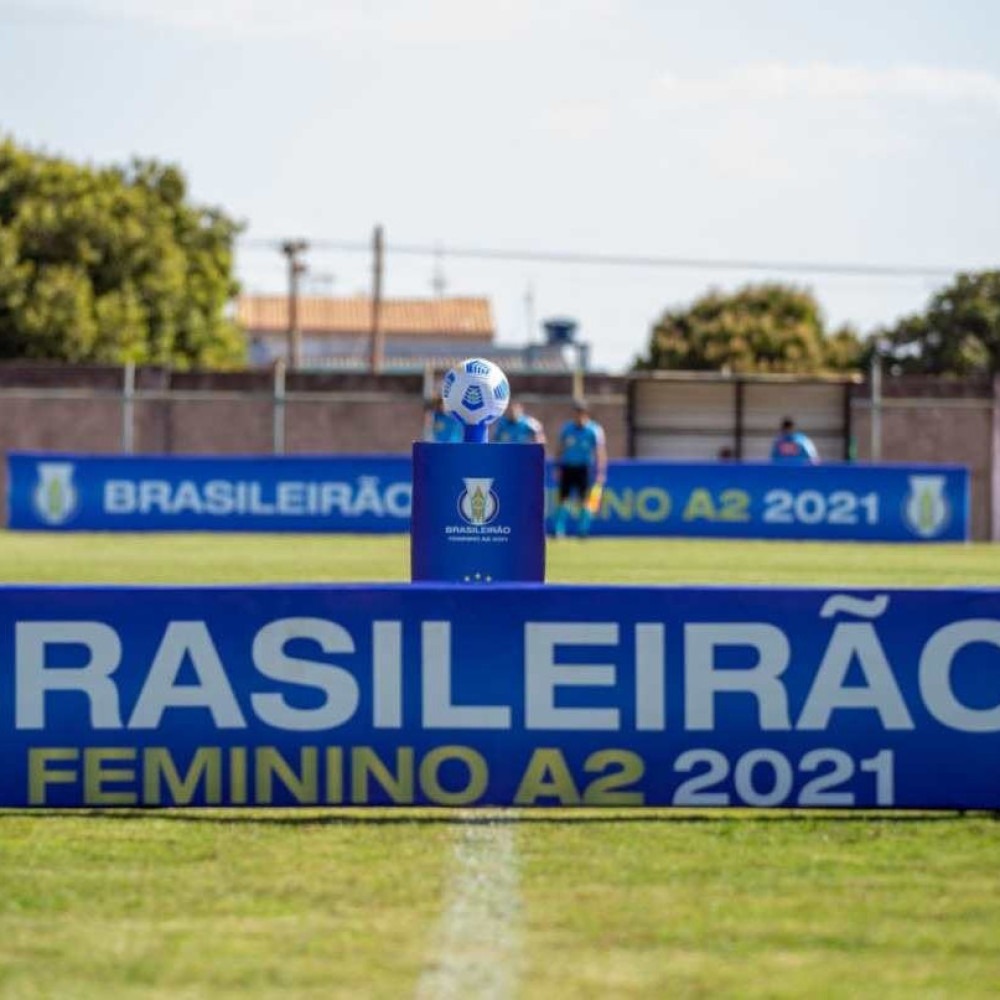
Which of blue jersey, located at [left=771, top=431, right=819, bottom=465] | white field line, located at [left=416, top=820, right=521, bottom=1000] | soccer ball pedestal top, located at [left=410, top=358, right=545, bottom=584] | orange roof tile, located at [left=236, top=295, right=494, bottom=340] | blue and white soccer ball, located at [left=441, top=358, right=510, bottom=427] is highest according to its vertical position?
orange roof tile, located at [left=236, top=295, right=494, bottom=340]

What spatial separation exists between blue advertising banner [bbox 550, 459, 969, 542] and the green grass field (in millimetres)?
25574

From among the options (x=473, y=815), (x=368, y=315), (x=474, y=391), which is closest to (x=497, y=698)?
(x=473, y=815)

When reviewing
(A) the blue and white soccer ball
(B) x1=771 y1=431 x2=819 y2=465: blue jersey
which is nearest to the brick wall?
(B) x1=771 y1=431 x2=819 y2=465: blue jersey

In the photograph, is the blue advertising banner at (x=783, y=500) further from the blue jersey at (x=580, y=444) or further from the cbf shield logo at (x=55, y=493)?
the cbf shield logo at (x=55, y=493)

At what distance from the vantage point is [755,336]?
97.5 meters

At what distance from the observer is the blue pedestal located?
37.2ft

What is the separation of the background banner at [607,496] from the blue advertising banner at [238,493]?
1cm

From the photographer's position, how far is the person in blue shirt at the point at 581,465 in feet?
A: 104

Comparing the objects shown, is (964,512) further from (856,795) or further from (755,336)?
(755,336)

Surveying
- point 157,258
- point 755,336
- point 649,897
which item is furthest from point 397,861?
point 755,336

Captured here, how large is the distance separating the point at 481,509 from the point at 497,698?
2680mm

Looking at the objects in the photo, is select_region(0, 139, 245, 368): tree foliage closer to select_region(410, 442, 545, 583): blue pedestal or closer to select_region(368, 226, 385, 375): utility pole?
select_region(368, 226, 385, 375): utility pole

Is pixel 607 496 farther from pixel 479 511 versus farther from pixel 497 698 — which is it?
pixel 497 698

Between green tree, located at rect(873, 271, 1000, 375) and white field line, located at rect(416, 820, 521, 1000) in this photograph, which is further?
green tree, located at rect(873, 271, 1000, 375)
